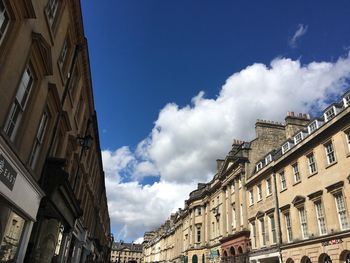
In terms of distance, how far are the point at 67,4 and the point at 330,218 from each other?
19.7 m

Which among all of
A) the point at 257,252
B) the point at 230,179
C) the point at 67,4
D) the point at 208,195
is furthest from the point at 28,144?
the point at 208,195

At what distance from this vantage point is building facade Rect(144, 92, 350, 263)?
21.0 meters

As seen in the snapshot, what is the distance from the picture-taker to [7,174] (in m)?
7.89

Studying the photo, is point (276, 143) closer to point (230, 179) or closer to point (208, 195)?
point (230, 179)

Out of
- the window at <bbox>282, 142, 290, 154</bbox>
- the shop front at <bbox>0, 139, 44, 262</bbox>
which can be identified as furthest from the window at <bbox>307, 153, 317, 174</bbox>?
the shop front at <bbox>0, 139, 44, 262</bbox>

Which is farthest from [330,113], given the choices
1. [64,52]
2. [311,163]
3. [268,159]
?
[64,52]

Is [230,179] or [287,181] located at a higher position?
[230,179]

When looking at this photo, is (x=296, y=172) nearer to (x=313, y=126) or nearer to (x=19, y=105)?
(x=313, y=126)

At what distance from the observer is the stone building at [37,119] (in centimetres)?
812

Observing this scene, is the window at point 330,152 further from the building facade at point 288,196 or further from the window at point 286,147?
the window at point 286,147

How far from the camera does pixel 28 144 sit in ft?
33.3

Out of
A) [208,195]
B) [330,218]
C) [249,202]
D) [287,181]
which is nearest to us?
[330,218]

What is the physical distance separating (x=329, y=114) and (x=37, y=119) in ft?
65.4

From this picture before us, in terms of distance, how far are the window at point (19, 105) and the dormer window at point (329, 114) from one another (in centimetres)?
1971
